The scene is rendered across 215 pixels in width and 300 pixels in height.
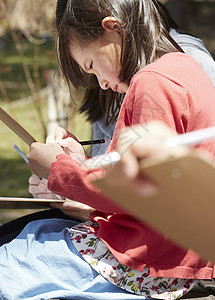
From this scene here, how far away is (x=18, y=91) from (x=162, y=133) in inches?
247

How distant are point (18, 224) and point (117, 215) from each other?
0.42 metres

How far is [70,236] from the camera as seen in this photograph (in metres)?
1.46

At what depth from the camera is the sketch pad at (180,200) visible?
69cm

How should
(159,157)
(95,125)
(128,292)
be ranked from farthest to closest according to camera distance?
(95,125) < (128,292) < (159,157)

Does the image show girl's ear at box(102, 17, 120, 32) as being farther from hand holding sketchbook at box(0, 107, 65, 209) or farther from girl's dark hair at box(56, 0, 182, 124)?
hand holding sketchbook at box(0, 107, 65, 209)

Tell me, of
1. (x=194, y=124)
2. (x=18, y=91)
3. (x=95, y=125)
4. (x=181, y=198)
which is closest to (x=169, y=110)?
(x=194, y=124)

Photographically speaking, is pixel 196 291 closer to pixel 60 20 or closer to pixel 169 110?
pixel 169 110

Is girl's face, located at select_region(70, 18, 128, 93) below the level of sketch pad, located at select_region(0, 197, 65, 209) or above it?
above

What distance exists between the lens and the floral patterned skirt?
52.9 inches

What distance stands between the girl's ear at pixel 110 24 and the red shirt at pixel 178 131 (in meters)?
0.22

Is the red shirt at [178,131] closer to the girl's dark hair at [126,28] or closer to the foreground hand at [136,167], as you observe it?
the girl's dark hair at [126,28]

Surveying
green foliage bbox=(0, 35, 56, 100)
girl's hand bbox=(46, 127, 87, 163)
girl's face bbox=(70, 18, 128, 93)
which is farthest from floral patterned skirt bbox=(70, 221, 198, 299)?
green foliage bbox=(0, 35, 56, 100)

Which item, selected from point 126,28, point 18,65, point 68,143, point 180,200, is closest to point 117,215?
point 68,143

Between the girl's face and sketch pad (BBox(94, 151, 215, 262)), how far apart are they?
34.5 inches
